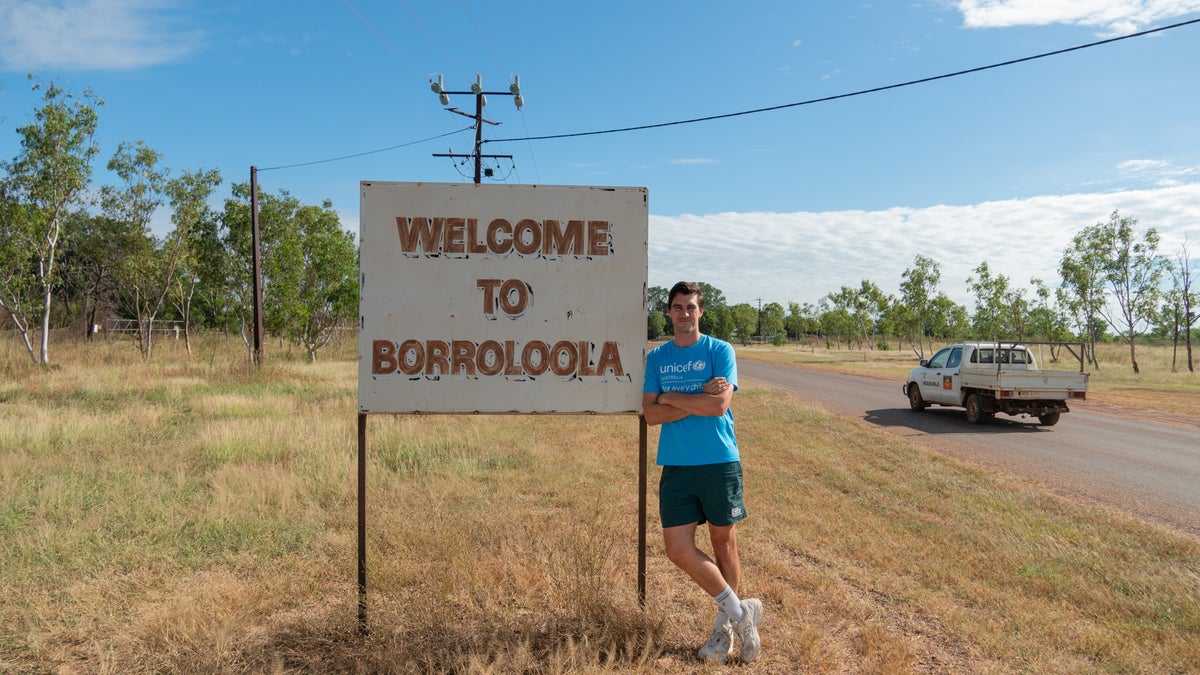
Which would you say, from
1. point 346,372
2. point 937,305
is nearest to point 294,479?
point 346,372

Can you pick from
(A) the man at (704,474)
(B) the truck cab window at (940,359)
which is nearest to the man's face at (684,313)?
(A) the man at (704,474)

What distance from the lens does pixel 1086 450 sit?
10492mm

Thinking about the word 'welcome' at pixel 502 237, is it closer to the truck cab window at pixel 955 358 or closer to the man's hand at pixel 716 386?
the man's hand at pixel 716 386

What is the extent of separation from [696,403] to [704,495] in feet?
1.56

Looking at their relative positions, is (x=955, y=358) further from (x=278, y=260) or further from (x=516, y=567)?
(x=278, y=260)

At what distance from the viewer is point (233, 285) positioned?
2575 cm

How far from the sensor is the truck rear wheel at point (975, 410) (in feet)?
45.1

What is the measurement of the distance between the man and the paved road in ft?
17.6

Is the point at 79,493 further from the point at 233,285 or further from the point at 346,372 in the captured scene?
the point at 233,285

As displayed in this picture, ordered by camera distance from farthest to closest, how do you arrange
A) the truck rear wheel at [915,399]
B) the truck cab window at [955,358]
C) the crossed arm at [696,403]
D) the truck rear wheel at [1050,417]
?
the truck rear wheel at [915,399] → the truck cab window at [955,358] → the truck rear wheel at [1050,417] → the crossed arm at [696,403]

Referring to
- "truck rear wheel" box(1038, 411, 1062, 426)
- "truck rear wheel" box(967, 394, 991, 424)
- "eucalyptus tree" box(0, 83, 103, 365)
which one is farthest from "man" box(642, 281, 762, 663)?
"eucalyptus tree" box(0, 83, 103, 365)

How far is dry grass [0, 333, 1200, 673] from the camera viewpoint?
3.58 meters

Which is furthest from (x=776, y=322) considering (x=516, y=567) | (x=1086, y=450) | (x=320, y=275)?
(x=516, y=567)

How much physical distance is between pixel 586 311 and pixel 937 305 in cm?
4564
